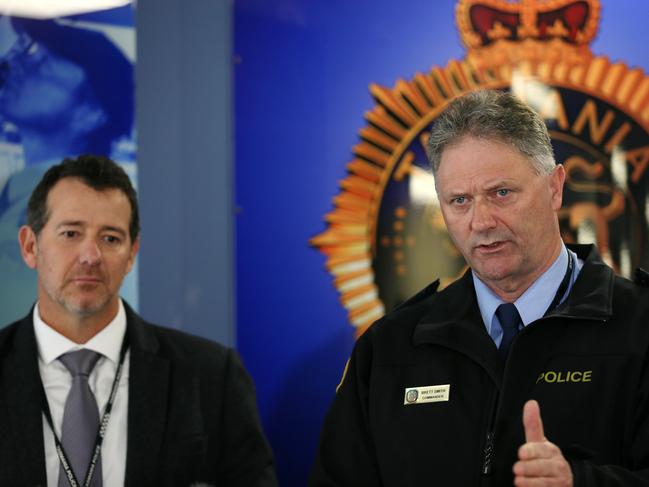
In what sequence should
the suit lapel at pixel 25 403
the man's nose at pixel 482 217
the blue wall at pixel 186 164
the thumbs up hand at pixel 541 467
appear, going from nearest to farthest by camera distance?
the thumbs up hand at pixel 541 467, the man's nose at pixel 482 217, the suit lapel at pixel 25 403, the blue wall at pixel 186 164

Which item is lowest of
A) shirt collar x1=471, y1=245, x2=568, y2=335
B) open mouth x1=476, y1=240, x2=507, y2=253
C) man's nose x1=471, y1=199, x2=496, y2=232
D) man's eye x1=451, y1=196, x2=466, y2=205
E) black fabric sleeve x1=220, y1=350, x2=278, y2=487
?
black fabric sleeve x1=220, y1=350, x2=278, y2=487

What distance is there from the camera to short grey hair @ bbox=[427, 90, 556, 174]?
1842 mm

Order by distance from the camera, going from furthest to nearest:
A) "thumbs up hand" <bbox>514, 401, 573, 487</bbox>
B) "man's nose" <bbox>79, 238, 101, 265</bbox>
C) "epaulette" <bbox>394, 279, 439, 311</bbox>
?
1. "man's nose" <bbox>79, 238, 101, 265</bbox>
2. "epaulette" <bbox>394, 279, 439, 311</bbox>
3. "thumbs up hand" <bbox>514, 401, 573, 487</bbox>

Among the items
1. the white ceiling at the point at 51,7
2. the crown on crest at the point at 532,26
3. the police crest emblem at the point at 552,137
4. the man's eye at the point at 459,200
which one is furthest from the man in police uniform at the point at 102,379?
the crown on crest at the point at 532,26

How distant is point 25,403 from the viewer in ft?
7.59

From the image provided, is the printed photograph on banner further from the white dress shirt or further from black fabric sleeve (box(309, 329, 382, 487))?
black fabric sleeve (box(309, 329, 382, 487))

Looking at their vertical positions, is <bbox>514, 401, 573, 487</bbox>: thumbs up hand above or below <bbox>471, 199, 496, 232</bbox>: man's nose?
below

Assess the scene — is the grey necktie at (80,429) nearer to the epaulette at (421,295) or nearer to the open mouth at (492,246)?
the epaulette at (421,295)

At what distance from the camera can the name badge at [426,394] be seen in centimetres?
183

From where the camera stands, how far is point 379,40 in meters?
3.05

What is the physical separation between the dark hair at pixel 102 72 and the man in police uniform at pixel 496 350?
1.27 metres

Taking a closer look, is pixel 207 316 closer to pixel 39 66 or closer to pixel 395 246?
pixel 395 246

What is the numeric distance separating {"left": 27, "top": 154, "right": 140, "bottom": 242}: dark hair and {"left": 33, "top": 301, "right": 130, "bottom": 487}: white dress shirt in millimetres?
254

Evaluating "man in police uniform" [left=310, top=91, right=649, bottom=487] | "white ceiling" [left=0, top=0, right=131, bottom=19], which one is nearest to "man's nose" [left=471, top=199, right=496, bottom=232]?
"man in police uniform" [left=310, top=91, right=649, bottom=487]
